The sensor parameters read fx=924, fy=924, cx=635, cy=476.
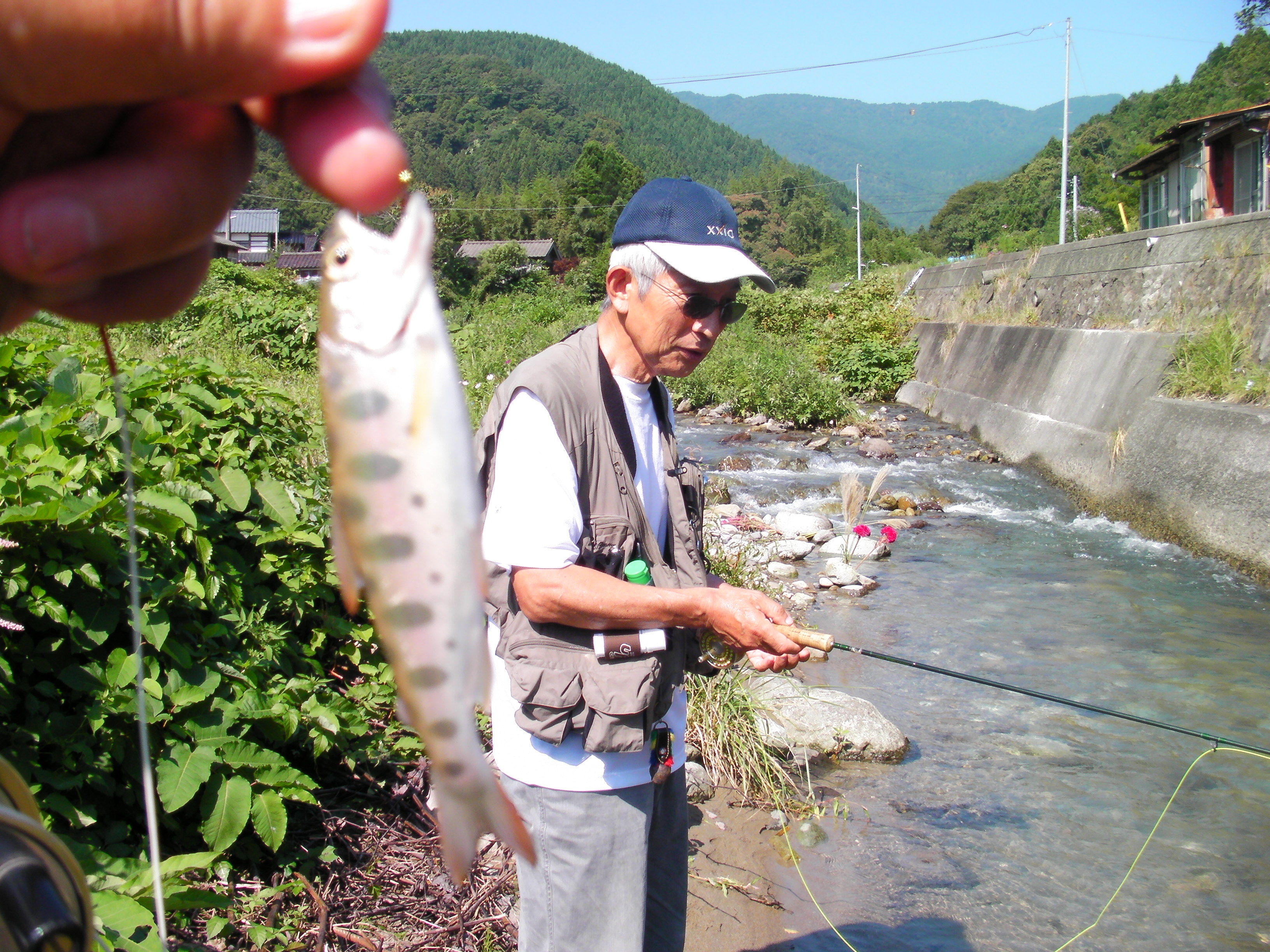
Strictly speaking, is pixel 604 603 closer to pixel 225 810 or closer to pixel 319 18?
pixel 225 810

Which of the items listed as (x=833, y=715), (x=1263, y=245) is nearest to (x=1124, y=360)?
(x=1263, y=245)

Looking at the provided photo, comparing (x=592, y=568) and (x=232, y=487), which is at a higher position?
(x=232, y=487)

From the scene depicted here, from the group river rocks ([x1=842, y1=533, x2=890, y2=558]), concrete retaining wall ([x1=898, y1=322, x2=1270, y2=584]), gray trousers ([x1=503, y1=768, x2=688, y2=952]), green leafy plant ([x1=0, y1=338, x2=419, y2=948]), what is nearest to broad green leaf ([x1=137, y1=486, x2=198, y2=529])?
green leafy plant ([x1=0, y1=338, x2=419, y2=948])

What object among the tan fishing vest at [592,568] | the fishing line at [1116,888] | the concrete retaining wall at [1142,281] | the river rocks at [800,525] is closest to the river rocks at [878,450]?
the concrete retaining wall at [1142,281]

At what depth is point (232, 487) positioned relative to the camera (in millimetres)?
3559

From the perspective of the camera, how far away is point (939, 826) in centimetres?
531

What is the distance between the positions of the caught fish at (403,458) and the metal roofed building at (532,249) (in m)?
53.3

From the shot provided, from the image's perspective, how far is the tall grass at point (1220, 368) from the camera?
1030cm

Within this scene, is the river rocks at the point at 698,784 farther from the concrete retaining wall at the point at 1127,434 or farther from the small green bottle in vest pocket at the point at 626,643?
the concrete retaining wall at the point at 1127,434

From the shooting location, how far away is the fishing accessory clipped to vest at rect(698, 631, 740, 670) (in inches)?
126

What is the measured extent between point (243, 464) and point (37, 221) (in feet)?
11.0

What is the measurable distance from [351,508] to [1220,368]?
12.4 meters

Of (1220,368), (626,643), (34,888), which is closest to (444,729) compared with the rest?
(34,888)

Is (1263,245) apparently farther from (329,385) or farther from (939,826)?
(329,385)
